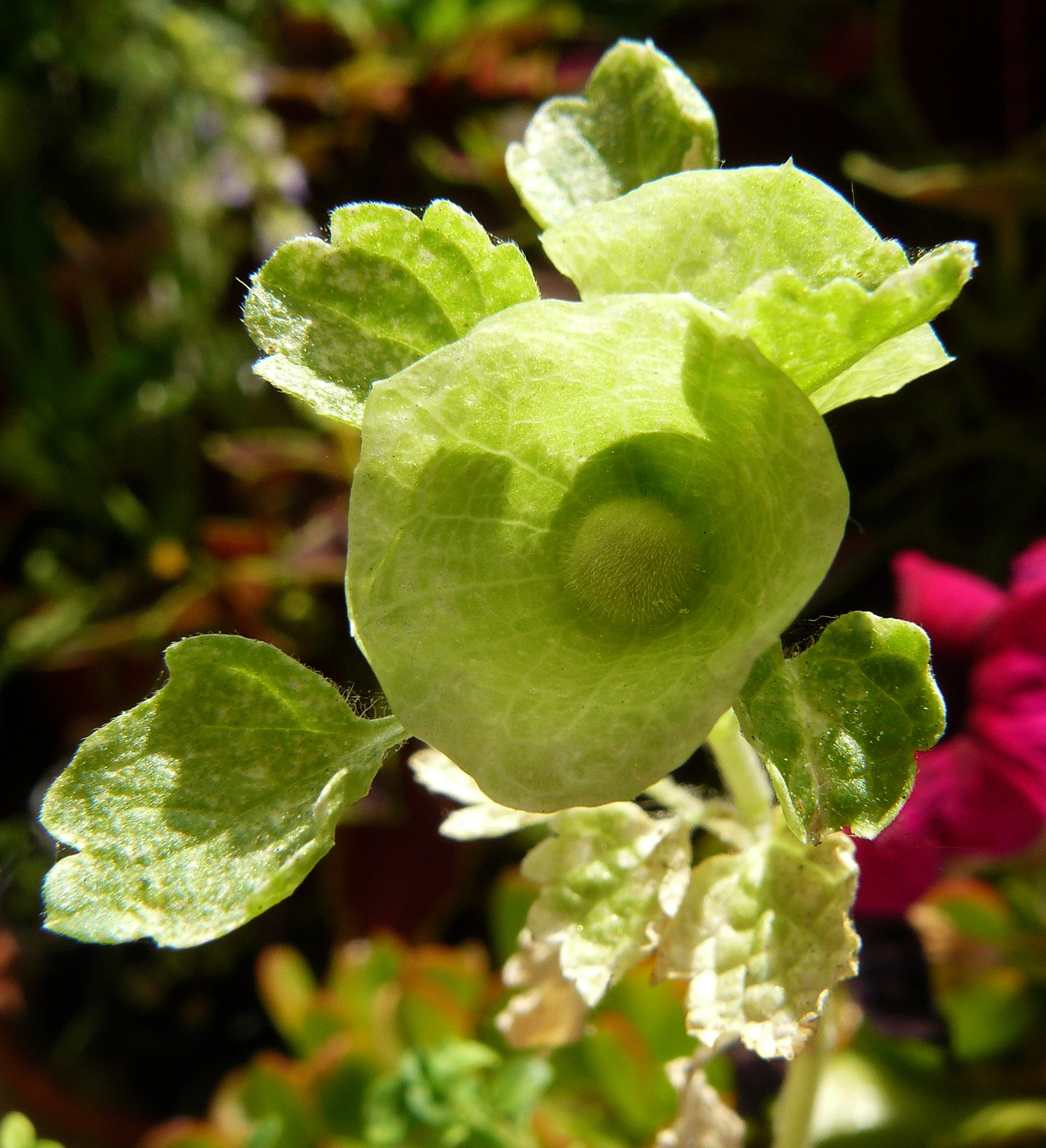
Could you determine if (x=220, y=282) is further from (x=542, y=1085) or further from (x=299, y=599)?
(x=542, y=1085)

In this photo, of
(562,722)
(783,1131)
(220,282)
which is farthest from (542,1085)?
(220,282)

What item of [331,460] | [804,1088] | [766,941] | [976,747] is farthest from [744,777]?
[331,460]

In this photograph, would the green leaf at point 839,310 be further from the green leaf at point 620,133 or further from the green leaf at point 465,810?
the green leaf at point 465,810

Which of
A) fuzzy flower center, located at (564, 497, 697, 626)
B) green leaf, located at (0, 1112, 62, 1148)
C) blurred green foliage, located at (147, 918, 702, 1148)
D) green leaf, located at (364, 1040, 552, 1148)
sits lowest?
blurred green foliage, located at (147, 918, 702, 1148)

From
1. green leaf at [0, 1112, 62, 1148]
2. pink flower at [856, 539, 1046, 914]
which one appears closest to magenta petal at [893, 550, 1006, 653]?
pink flower at [856, 539, 1046, 914]

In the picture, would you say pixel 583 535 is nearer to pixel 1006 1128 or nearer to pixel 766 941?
pixel 766 941

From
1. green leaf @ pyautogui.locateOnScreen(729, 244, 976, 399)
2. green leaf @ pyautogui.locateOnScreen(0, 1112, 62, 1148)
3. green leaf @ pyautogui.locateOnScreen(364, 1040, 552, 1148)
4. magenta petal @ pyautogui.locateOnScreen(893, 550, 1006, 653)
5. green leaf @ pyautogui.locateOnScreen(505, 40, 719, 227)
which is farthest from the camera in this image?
magenta petal @ pyautogui.locateOnScreen(893, 550, 1006, 653)

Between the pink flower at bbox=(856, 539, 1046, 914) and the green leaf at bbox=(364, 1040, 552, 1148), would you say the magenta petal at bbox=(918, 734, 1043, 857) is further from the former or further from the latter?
the green leaf at bbox=(364, 1040, 552, 1148)
